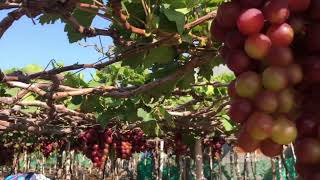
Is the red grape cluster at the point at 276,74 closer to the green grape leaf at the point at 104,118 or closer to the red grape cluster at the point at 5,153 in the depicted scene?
the green grape leaf at the point at 104,118

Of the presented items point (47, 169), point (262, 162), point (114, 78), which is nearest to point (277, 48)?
point (114, 78)

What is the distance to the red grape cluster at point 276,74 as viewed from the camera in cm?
67

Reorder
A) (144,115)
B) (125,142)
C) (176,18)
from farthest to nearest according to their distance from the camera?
(125,142) → (144,115) → (176,18)

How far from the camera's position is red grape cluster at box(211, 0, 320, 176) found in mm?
672

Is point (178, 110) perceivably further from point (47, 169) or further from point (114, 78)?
point (47, 169)

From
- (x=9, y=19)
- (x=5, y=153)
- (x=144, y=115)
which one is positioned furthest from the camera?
(x=5, y=153)

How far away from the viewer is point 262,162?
63.9 ft

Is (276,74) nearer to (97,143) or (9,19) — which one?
(9,19)

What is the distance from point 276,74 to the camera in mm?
672

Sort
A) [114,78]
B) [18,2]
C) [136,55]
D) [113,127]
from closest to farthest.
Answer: [18,2] < [136,55] < [114,78] < [113,127]

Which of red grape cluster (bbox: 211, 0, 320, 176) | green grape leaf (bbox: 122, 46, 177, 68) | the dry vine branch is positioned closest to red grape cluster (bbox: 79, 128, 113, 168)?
green grape leaf (bbox: 122, 46, 177, 68)

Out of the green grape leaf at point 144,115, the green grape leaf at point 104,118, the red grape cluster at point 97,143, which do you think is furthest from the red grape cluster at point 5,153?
the green grape leaf at point 144,115

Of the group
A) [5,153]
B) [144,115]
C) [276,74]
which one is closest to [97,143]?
[144,115]

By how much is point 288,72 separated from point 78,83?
4.50 m
